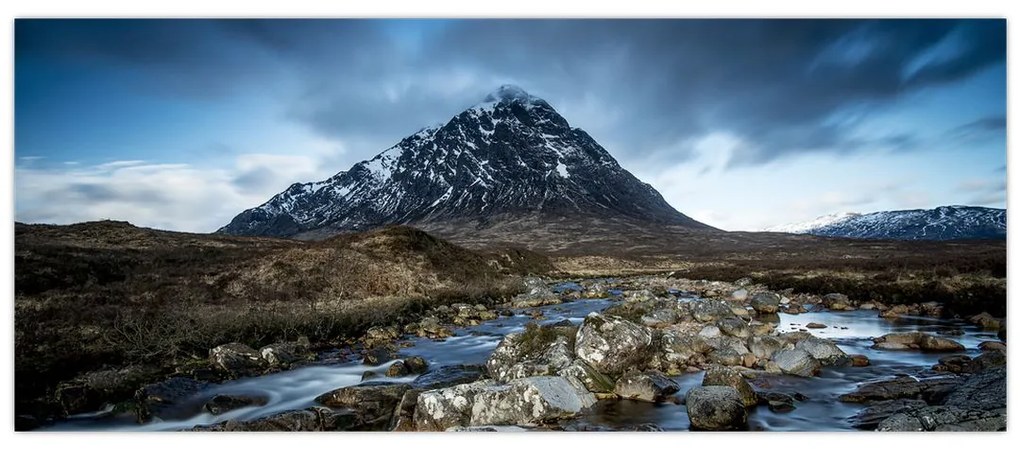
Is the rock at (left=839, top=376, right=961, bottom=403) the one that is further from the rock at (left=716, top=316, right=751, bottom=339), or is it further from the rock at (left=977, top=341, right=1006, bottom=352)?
the rock at (left=716, top=316, right=751, bottom=339)

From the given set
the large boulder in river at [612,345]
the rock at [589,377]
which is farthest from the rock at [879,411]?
the rock at [589,377]

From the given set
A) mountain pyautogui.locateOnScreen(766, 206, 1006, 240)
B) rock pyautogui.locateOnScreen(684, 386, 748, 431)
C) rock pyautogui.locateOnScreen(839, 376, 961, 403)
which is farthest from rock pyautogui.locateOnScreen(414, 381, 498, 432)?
mountain pyautogui.locateOnScreen(766, 206, 1006, 240)

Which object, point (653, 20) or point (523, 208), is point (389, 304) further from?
point (523, 208)

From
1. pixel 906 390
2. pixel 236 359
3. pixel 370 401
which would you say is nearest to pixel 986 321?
pixel 906 390

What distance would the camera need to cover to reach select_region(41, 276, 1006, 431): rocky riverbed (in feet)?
22.9

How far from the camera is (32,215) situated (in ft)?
27.7

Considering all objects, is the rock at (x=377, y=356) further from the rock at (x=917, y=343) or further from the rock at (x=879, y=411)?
the rock at (x=917, y=343)

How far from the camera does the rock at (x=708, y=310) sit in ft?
55.3

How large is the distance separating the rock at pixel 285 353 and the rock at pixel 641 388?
765cm

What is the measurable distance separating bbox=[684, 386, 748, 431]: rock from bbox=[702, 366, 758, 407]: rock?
0.57 m

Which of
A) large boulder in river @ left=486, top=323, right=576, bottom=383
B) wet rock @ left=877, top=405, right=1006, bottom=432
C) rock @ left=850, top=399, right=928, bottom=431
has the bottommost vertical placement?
rock @ left=850, top=399, right=928, bottom=431

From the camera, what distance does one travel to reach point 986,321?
43.0ft

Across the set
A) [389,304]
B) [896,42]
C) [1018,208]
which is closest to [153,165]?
[389,304]

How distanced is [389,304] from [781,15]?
1537 centimetres
